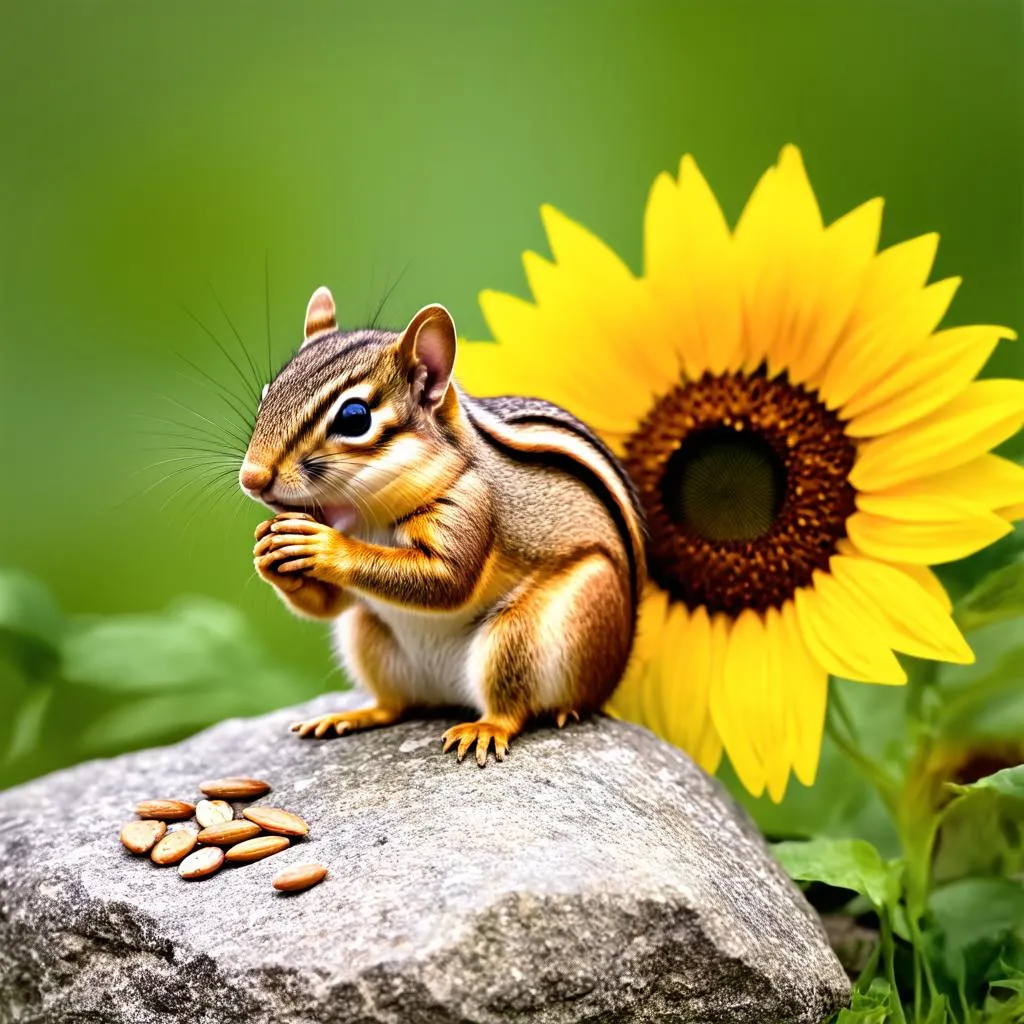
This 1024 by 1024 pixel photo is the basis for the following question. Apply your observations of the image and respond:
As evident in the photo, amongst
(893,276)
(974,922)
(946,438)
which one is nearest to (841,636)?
(946,438)

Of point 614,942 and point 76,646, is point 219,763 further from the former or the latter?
point 614,942

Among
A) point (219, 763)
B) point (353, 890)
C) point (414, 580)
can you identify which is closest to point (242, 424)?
point (414, 580)

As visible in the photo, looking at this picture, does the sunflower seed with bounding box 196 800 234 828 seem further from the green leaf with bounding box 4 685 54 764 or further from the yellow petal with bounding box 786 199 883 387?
the yellow petal with bounding box 786 199 883 387

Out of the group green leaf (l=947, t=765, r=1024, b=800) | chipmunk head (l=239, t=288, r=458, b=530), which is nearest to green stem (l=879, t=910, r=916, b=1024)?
green leaf (l=947, t=765, r=1024, b=800)

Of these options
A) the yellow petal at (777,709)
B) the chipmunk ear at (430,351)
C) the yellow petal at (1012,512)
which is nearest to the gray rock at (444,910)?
the yellow petal at (777,709)

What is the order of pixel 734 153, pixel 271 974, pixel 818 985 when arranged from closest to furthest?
pixel 271 974
pixel 818 985
pixel 734 153

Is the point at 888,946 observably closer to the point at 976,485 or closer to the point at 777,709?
the point at 777,709
